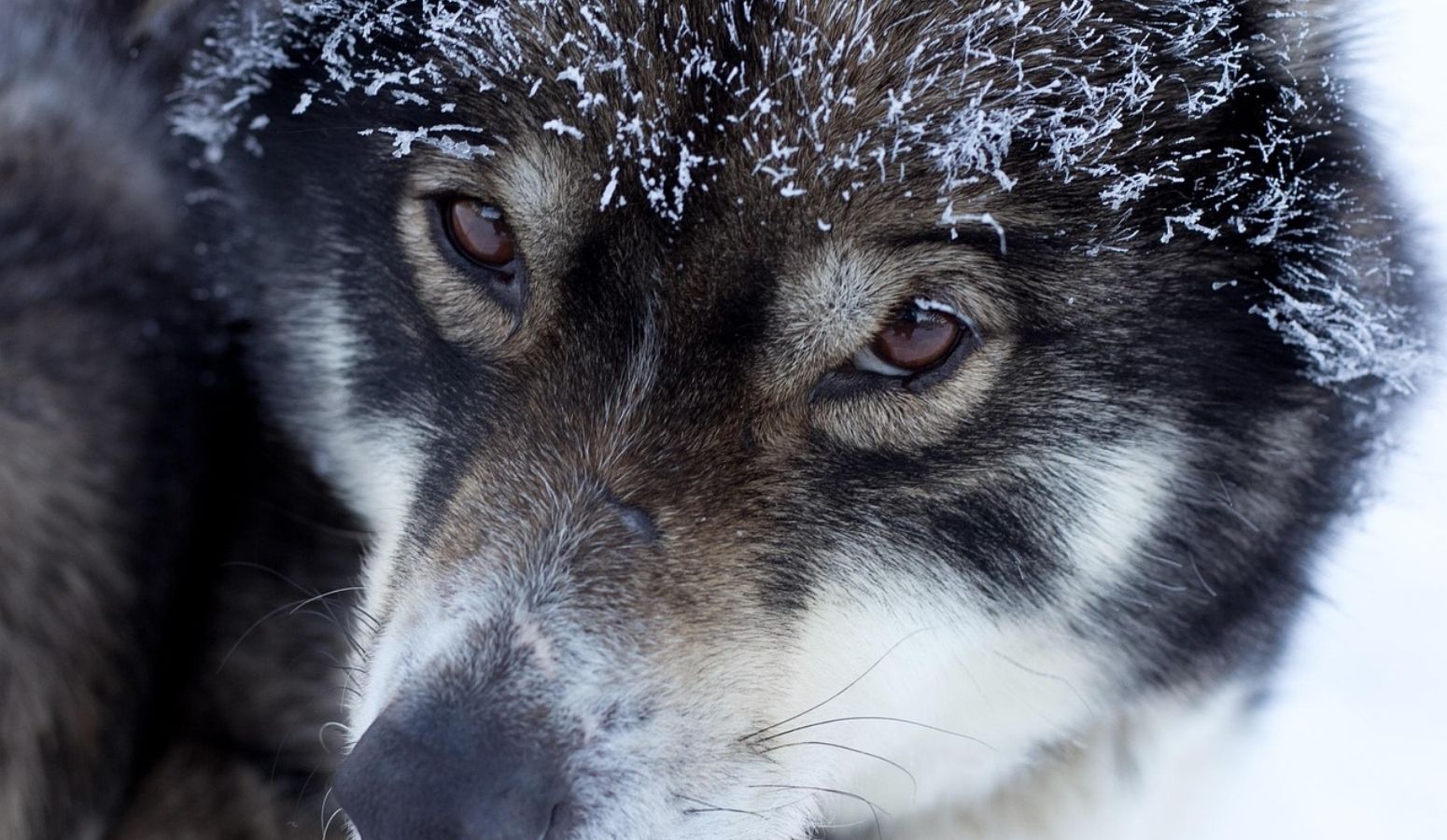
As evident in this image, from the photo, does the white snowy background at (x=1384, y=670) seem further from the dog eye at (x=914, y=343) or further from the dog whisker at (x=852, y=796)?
the dog eye at (x=914, y=343)

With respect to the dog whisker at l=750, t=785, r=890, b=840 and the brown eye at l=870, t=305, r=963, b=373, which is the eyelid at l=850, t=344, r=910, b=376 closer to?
the brown eye at l=870, t=305, r=963, b=373

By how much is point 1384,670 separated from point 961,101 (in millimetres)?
1882

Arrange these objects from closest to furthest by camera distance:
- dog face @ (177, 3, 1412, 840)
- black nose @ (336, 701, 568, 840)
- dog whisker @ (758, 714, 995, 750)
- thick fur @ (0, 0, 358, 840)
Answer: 1. black nose @ (336, 701, 568, 840)
2. dog face @ (177, 3, 1412, 840)
3. dog whisker @ (758, 714, 995, 750)
4. thick fur @ (0, 0, 358, 840)

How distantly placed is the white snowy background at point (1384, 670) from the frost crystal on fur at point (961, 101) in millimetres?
476

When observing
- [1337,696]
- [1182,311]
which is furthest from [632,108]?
[1337,696]

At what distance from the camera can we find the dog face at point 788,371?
5.13ft

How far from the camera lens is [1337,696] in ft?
9.00

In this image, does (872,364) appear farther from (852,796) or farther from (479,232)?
(852,796)

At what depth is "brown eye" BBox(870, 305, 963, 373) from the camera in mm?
1619

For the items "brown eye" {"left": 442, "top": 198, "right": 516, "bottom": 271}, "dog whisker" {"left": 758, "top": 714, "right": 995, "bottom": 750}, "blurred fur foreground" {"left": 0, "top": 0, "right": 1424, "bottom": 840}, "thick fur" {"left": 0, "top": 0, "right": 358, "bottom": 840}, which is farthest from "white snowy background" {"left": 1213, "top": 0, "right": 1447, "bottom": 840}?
"thick fur" {"left": 0, "top": 0, "right": 358, "bottom": 840}

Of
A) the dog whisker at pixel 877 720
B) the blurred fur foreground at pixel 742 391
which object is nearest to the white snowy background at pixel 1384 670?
the blurred fur foreground at pixel 742 391

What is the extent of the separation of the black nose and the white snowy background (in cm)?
137

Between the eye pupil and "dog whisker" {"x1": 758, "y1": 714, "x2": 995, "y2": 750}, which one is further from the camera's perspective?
"dog whisker" {"x1": 758, "y1": 714, "x2": 995, "y2": 750}

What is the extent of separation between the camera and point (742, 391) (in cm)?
168
